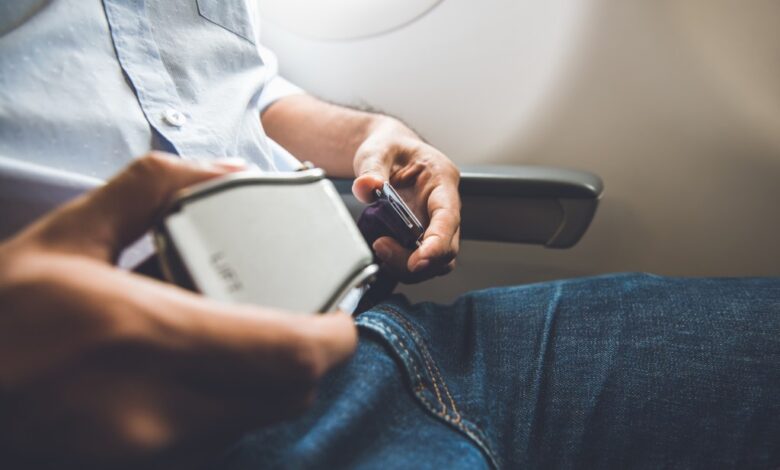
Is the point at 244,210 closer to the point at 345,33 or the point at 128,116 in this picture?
the point at 128,116

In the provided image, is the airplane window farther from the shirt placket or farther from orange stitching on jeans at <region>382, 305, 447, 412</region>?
orange stitching on jeans at <region>382, 305, 447, 412</region>

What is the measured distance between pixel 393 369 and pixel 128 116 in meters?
0.33

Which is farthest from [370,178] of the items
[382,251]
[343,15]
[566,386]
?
[343,15]

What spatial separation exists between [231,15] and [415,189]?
0.30m

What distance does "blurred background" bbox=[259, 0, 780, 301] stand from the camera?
752 mm

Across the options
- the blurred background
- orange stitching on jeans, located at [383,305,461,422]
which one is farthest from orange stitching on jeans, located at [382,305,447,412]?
the blurred background

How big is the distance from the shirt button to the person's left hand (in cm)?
18

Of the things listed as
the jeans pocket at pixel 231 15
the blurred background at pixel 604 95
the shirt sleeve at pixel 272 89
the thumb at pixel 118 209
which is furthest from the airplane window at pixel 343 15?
the thumb at pixel 118 209

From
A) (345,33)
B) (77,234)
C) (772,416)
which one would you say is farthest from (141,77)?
(772,416)

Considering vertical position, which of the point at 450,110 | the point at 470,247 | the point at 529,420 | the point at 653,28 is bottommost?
the point at 470,247

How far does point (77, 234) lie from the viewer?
250 mm

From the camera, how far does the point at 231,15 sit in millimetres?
561

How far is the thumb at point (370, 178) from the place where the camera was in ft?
1.63

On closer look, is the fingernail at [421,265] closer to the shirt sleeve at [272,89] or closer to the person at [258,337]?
the person at [258,337]
